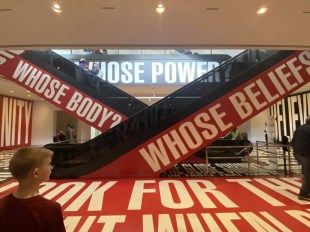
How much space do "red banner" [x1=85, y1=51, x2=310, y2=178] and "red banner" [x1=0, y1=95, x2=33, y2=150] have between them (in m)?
10.9

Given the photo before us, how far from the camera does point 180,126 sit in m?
6.99

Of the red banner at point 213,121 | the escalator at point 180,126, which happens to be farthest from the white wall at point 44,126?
the red banner at point 213,121

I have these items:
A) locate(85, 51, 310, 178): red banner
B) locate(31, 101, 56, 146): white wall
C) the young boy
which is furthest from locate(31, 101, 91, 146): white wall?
the young boy

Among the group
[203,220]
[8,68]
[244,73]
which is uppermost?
[8,68]

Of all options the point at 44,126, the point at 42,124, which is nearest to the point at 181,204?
the point at 44,126

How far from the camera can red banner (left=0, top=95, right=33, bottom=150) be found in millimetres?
15031

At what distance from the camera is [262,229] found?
3.38 meters
